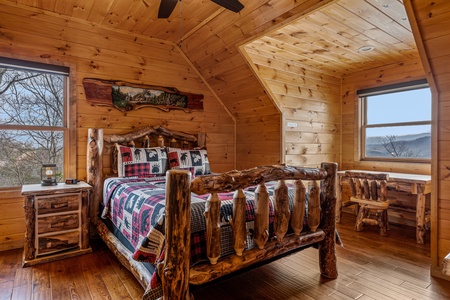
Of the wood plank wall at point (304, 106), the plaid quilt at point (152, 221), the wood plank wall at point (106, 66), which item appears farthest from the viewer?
the wood plank wall at point (304, 106)

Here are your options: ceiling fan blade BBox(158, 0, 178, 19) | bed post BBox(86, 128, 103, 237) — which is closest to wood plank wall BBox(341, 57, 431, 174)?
ceiling fan blade BBox(158, 0, 178, 19)

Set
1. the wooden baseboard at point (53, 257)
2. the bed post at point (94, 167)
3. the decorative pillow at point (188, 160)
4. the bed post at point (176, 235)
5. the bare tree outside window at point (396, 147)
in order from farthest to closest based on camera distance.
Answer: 1. the bare tree outside window at point (396, 147)
2. the decorative pillow at point (188, 160)
3. the bed post at point (94, 167)
4. the wooden baseboard at point (53, 257)
5. the bed post at point (176, 235)

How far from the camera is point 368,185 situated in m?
3.17

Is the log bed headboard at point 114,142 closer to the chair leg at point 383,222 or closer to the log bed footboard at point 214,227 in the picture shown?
the log bed footboard at point 214,227

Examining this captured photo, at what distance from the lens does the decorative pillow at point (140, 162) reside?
296cm

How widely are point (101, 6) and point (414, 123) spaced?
4.14 m

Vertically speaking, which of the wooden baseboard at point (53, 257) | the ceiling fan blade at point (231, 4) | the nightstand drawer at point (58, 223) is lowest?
the wooden baseboard at point (53, 257)

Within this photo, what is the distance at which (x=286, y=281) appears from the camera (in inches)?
82.8

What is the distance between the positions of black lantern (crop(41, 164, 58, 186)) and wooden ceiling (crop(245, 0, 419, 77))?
2.56m

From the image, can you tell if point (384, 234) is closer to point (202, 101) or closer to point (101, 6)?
point (202, 101)

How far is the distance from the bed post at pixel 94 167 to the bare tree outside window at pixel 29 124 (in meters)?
0.36

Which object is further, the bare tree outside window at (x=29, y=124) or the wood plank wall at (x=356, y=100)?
the wood plank wall at (x=356, y=100)

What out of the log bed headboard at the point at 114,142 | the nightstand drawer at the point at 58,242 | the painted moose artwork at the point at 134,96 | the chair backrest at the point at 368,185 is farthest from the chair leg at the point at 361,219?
the nightstand drawer at the point at 58,242

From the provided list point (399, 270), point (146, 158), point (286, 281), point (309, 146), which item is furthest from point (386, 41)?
point (146, 158)
